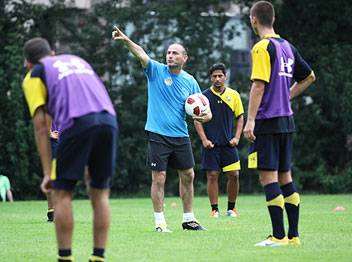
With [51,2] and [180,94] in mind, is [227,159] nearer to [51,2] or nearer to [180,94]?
[180,94]

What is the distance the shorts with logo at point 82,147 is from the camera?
6.64 m

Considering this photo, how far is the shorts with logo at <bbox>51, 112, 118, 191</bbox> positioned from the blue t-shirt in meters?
4.07

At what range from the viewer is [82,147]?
21.9ft

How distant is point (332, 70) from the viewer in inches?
1008

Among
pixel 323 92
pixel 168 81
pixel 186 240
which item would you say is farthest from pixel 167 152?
pixel 323 92

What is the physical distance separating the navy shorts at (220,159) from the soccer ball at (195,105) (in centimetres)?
303

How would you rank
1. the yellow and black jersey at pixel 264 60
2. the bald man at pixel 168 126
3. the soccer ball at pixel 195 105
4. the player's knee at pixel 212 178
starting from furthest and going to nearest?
1. the player's knee at pixel 212 178
2. the soccer ball at pixel 195 105
3. the bald man at pixel 168 126
4. the yellow and black jersey at pixel 264 60

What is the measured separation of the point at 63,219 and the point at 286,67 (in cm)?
304

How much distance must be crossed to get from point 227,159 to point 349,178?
11665 mm

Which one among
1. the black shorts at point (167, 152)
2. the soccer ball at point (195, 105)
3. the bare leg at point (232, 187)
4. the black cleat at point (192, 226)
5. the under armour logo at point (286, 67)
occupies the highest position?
the under armour logo at point (286, 67)

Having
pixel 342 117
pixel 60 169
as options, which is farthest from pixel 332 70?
pixel 60 169

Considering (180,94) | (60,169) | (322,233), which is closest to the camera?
(60,169)

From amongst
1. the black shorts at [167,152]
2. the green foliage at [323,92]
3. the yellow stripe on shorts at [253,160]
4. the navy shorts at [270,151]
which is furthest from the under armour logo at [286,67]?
the green foliage at [323,92]

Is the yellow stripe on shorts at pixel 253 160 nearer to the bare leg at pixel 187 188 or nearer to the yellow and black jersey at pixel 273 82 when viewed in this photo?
the yellow and black jersey at pixel 273 82
